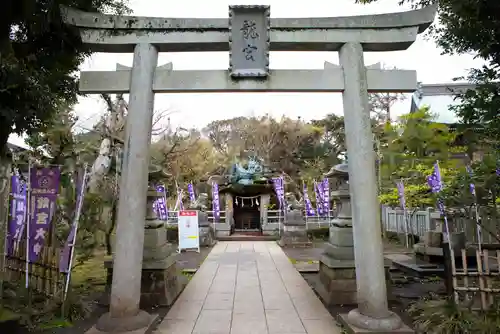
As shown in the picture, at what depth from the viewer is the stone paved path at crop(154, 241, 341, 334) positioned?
4.99 m

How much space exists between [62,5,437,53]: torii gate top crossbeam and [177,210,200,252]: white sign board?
899 centimetres

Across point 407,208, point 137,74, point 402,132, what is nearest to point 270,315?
point 137,74

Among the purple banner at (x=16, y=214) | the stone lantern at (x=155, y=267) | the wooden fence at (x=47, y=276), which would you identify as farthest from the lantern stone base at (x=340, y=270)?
the purple banner at (x=16, y=214)

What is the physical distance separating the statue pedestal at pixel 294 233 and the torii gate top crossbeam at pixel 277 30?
11842 millimetres

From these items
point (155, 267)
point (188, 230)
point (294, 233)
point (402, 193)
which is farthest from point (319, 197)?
point (155, 267)

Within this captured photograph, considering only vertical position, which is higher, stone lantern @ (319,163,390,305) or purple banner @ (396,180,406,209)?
purple banner @ (396,180,406,209)

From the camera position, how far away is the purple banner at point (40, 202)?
5988 millimetres

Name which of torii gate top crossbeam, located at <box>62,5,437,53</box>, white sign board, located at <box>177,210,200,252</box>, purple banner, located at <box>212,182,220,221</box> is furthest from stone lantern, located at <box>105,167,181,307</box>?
purple banner, located at <box>212,182,220,221</box>

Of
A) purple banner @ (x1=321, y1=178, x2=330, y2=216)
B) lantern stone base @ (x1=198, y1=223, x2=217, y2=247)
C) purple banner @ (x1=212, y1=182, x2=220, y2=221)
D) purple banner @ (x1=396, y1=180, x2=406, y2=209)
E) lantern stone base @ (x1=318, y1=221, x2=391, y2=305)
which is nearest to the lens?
lantern stone base @ (x1=318, y1=221, x2=391, y2=305)

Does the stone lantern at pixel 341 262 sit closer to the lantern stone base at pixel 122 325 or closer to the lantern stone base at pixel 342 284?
the lantern stone base at pixel 342 284

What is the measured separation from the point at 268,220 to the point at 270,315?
53.3 feet

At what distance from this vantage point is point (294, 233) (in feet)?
52.5

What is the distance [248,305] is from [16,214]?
453 centimetres

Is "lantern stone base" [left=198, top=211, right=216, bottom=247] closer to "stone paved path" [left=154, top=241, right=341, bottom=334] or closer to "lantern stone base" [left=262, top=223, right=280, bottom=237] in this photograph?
"lantern stone base" [left=262, top=223, right=280, bottom=237]
